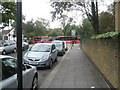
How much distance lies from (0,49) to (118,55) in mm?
14023

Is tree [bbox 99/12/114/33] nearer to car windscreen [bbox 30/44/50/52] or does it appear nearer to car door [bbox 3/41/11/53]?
car door [bbox 3/41/11/53]

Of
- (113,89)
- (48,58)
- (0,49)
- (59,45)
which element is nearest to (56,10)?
(59,45)

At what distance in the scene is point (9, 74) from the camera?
143 inches

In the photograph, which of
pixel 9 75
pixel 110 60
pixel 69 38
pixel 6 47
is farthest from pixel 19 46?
pixel 69 38

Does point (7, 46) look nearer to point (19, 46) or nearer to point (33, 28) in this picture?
point (19, 46)

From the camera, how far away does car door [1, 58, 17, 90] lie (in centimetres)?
323

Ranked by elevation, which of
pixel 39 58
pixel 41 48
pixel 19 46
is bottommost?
pixel 39 58

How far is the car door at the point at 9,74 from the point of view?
323 cm

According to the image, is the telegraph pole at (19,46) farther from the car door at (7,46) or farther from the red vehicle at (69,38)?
the red vehicle at (69,38)

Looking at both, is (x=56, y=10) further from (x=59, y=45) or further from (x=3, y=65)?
(x=3, y=65)

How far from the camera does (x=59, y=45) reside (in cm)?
1900

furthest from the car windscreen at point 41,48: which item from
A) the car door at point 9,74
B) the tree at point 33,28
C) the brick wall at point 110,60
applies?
the tree at point 33,28

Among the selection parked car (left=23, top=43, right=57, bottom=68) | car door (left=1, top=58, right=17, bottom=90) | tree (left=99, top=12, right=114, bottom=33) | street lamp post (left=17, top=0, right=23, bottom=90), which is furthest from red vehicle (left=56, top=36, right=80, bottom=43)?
street lamp post (left=17, top=0, right=23, bottom=90)

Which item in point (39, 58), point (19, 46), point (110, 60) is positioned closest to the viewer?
point (19, 46)
